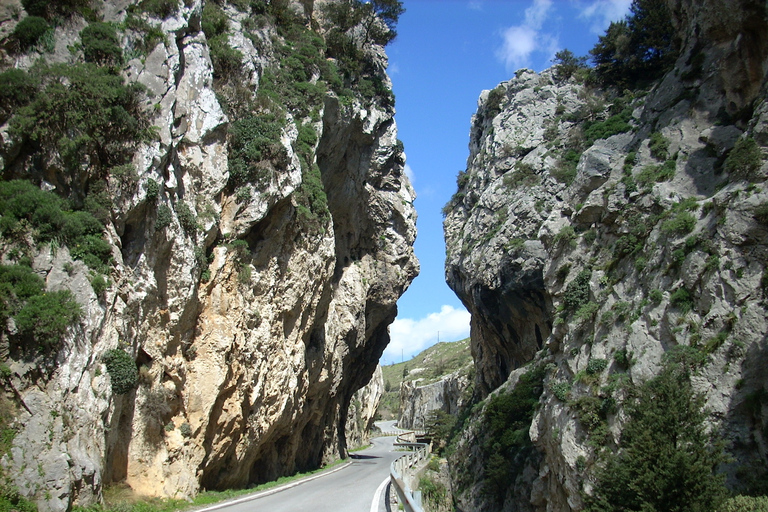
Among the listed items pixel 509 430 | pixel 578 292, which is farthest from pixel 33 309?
Result: pixel 509 430

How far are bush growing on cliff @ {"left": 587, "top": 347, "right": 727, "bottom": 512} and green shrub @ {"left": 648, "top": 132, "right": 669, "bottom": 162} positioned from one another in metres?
11.0

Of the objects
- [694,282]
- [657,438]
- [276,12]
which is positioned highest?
[276,12]

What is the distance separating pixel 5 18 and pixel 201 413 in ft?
45.0

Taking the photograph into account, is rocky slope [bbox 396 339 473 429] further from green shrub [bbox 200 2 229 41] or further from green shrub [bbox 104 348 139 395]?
green shrub [bbox 104 348 139 395]

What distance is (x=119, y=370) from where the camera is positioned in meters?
12.6

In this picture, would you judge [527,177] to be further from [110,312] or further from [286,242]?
[110,312]

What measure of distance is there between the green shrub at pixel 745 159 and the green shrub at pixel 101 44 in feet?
67.8

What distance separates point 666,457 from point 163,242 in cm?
1553

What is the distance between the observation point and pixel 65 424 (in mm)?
10586

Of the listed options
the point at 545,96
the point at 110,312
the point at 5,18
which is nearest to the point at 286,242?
the point at 110,312

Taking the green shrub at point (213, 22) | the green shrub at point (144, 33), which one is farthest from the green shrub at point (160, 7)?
the green shrub at point (213, 22)

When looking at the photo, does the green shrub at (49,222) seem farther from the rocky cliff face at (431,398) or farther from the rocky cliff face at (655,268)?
the rocky cliff face at (431,398)

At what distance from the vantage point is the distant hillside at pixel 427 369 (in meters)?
89.8

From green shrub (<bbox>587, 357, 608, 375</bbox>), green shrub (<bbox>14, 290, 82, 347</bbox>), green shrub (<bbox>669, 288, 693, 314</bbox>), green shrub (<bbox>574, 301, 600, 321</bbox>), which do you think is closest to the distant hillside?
green shrub (<bbox>574, 301, 600, 321</bbox>)
